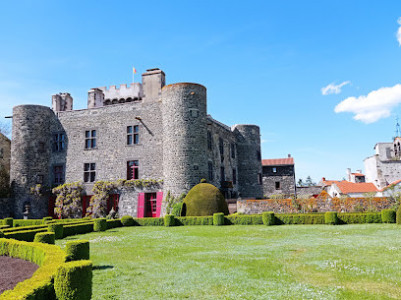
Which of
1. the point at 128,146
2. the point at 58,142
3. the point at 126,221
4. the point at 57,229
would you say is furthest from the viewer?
the point at 58,142

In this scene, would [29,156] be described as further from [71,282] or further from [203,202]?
[71,282]

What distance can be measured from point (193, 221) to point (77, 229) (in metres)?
6.55

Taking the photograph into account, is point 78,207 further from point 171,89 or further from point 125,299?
point 125,299

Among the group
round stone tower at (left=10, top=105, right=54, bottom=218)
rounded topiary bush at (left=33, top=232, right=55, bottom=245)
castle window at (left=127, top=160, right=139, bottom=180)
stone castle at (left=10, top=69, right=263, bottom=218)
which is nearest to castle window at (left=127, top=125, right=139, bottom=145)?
stone castle at (left=10, top=69, right=263, bottom=218)

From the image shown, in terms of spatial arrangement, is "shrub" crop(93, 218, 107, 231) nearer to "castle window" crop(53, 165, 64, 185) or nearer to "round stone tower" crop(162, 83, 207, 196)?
"round stone tower" crop(162, 83, 207, 196)

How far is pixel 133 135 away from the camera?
89.1 ft

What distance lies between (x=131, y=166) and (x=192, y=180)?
574cm

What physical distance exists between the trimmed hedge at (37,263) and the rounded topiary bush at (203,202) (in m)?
12.2

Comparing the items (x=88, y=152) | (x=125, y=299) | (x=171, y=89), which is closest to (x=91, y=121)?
(x=88, y=152)

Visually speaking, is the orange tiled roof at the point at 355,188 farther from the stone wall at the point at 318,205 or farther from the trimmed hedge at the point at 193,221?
the trimmed hedge at the point at 193,221

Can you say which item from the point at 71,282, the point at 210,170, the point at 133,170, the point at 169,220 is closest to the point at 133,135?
the point at 133,170

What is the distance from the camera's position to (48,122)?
2970 cm

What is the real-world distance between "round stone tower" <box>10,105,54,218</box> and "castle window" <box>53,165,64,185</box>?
0.70m

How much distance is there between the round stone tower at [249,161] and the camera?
35156 millimetres
